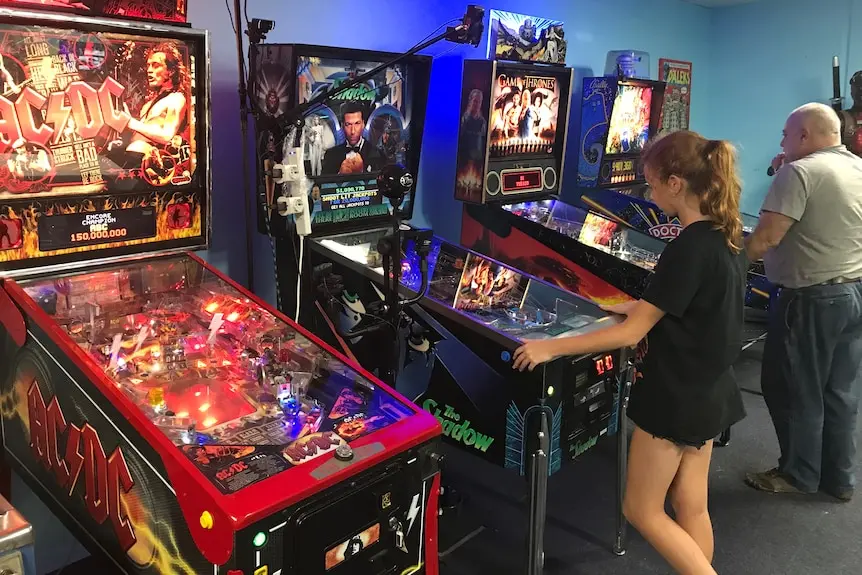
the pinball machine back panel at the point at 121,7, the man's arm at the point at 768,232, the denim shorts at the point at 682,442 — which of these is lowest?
the denim shorts at the point at 682,442

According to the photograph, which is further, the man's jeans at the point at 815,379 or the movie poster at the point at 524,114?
the movie poster at the point at 524,114

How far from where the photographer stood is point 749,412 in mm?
3611

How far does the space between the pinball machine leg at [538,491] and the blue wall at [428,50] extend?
4.37 feet

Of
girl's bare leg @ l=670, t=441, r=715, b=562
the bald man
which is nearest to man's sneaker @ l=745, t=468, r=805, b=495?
the bald man

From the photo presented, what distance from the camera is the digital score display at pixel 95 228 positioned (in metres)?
1.74

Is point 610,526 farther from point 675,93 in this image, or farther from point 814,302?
point 675,93

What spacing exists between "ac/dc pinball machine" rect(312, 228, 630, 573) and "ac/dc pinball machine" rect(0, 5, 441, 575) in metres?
0.42

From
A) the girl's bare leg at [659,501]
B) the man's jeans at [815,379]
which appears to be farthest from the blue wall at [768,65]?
the girl's bare leg at [659,501]

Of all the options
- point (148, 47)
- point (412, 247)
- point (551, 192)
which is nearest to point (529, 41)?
point (551, 192)

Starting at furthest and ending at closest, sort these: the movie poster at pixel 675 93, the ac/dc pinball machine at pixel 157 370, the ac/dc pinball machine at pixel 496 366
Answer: the movie poster at pixel 675 93 < the ac/dc pinball machine at pixel 496 366 < the ac/dc pinball machine at pixel 157 370

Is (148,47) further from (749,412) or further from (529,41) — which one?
(749,412)

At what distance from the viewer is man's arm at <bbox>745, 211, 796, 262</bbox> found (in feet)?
8.34

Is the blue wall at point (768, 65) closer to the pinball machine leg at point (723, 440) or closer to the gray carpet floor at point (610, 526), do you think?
the pinball machine leg at point (723, 440)

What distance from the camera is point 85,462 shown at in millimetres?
1565
